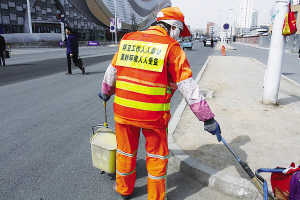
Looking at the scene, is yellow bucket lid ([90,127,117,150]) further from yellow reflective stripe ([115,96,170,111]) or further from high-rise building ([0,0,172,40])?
high-rise building ([0,0,172,40])

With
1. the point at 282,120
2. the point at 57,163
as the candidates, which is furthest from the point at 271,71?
the point at 57,163

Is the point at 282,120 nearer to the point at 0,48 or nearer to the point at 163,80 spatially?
the point at 163,80

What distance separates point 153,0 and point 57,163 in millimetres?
118833

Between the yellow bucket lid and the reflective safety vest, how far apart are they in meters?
0.54

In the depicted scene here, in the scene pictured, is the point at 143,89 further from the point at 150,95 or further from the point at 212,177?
the point at 212,177

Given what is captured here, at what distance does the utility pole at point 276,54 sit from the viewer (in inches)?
215

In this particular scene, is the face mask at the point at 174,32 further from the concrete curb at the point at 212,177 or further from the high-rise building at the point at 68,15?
the high-rise building at the point at 68,15

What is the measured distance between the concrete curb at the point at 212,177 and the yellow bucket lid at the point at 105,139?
0.94m

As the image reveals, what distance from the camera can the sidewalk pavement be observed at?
9.67ft

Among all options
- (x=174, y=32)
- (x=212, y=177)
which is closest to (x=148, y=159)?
→ (x=212, y=177)

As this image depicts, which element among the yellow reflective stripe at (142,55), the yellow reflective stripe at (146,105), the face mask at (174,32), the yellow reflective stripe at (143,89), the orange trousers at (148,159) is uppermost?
the face mask at (174,32)

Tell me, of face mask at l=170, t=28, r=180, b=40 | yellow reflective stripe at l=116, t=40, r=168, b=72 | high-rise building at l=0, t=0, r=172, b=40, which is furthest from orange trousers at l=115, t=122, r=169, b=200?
high-rise building at l=0, t=0, r=172, b=40

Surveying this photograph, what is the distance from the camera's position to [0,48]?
13523 millimetres

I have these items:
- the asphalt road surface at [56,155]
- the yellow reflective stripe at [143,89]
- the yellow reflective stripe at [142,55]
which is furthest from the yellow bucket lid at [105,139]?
the yellow reflective stripe at [142,55]
